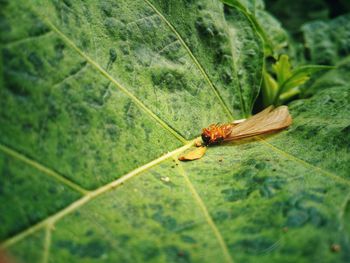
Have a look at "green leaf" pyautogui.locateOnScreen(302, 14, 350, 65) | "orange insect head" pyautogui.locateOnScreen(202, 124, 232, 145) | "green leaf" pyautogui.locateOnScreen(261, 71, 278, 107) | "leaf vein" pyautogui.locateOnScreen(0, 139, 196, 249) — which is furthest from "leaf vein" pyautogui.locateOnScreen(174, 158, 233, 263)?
"green leaf" pyautogui.locateOnScreen(302, 14, 350, 65)

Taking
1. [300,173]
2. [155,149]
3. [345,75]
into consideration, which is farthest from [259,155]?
[345,75]

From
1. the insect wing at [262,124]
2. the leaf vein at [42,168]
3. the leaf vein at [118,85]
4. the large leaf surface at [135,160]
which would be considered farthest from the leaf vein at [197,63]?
the leaf vein at [42,168]

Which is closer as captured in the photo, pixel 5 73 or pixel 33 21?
pixel 5 73

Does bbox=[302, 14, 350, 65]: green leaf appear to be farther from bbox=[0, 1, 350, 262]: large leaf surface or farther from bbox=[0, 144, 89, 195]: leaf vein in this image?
bbox=[0, 144, 89, 195]: leaf vein

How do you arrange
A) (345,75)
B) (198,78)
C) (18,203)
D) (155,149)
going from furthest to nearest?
1. (345,75)
2. (198,78)
3. (155,149)
4. (18,203)

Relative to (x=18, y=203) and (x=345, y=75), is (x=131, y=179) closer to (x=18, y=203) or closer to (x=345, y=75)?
(x=18, y=203)

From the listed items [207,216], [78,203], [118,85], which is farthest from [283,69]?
[78,203]
